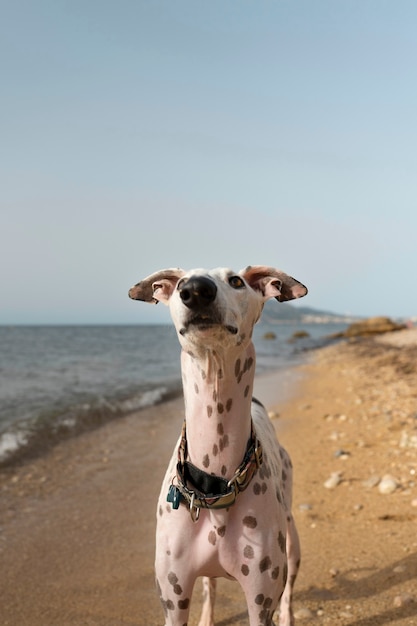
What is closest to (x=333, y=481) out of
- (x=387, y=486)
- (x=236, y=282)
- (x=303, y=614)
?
(x=387, y=486)

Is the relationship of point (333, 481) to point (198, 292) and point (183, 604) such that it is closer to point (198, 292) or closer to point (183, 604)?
point (183, 604)

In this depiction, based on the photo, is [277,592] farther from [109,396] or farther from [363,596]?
[109,396]

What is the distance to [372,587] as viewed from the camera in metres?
4.46

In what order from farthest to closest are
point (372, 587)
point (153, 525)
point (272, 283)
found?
1. point (153, 525)
2. point (372, 587)
3. point (272, 283)

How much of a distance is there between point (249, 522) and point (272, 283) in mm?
1338

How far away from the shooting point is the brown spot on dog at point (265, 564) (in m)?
2.82

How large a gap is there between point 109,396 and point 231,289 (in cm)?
1299

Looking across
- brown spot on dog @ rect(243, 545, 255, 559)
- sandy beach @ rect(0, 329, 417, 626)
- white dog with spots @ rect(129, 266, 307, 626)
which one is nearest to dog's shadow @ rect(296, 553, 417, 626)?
sandy beach @ rect(0, 329, 417, 626)

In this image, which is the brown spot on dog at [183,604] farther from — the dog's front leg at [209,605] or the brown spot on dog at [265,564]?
the dog's front leg at [209,605]

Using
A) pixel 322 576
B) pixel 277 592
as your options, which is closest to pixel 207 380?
pixel 277 592

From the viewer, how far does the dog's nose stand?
7.88 feet

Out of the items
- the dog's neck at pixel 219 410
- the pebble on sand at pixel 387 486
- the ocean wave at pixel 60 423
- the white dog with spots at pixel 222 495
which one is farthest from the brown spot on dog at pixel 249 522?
the ocean wave at pixel 60 423

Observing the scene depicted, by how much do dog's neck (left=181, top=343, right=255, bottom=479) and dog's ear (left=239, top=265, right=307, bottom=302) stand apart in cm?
43

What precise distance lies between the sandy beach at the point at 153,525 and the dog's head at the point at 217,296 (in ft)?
8.95
